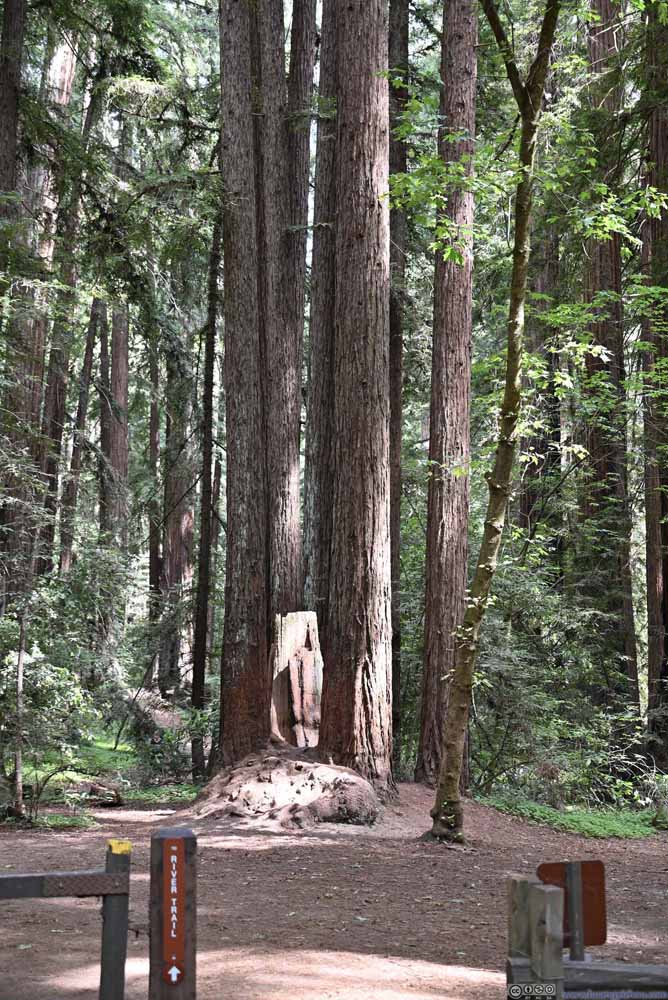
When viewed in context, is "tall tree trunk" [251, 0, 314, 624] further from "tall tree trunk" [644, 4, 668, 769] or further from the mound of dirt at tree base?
"tall tree trunk" [644, 4, 668, 769]

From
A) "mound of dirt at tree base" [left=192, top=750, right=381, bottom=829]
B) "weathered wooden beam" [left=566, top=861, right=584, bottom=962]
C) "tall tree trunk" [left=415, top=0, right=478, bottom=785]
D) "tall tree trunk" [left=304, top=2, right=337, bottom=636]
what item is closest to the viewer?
"weathered wooden beam" [left=566, top=861, right=584, bottom=962]

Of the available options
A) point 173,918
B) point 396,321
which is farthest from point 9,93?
point 173,918

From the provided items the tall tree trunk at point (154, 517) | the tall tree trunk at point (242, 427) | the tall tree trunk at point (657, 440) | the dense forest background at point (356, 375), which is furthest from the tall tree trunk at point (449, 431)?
the tall tree trunk at point (154, 517)

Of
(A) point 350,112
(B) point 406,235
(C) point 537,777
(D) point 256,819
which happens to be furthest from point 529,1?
(D) point 256,819

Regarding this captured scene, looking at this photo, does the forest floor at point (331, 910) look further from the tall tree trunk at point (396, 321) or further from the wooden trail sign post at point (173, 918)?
the tall tree trunk at point (396, 321)

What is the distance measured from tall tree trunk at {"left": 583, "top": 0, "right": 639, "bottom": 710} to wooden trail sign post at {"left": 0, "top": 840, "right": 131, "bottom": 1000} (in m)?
11.9

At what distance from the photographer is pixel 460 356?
1263 centimetres

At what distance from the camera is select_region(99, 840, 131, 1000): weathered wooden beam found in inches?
157

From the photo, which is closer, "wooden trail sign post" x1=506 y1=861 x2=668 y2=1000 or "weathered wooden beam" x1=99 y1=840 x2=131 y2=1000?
"wooden trail sign post" x1=506 y1=861 x2=668 y2=1000

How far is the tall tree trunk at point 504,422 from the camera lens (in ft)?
25.7

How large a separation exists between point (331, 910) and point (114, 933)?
336cm

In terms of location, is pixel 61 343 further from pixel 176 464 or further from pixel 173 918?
pixel 173 918

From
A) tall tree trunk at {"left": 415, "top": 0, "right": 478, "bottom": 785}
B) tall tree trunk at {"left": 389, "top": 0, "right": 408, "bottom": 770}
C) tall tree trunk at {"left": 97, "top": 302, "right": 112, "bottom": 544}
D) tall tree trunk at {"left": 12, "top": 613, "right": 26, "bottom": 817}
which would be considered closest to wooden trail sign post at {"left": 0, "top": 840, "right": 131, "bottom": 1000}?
tall tree trunk at {"left": 12, "top": 613, "right": 26, "bottom": 817}

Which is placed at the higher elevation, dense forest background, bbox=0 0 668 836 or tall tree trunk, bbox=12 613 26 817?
dense forest background, bbox=0 0 668 836
